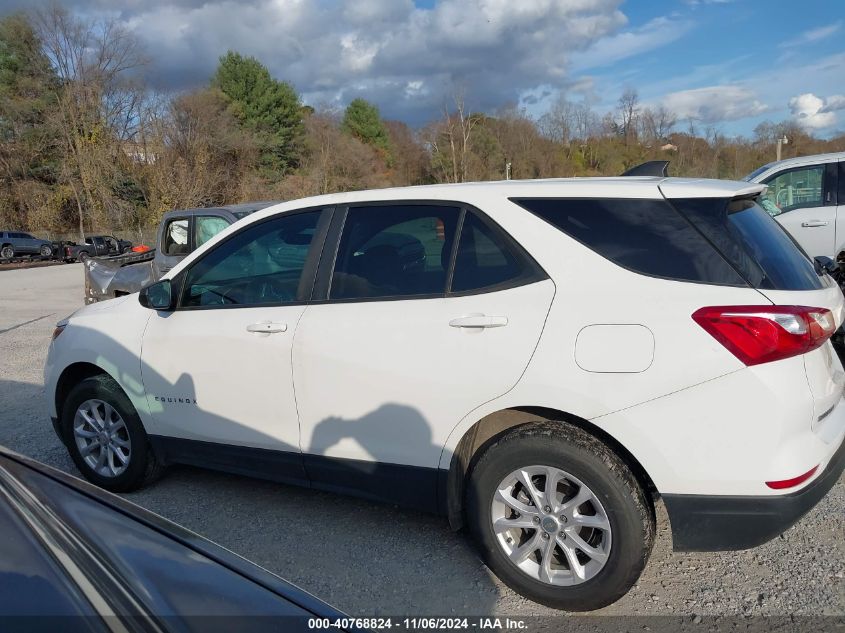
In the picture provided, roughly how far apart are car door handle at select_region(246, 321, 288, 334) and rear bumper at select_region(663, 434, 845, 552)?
1.93m

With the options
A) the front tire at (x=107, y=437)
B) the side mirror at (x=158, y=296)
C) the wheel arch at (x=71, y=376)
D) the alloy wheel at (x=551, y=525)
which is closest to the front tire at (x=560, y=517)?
the alloy wheel at (x=551, y=525)

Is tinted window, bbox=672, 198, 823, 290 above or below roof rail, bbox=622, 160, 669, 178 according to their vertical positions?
below

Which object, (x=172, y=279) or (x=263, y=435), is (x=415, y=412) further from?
(x=172, y=279)

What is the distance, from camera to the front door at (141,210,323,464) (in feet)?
11.1

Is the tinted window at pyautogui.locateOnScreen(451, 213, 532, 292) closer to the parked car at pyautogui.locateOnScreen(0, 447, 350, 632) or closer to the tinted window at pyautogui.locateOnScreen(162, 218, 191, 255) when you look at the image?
the parked car at pyautogui.locateOnScreen(0, 447, 350, 632)

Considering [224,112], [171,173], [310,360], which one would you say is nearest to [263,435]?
[310,360]

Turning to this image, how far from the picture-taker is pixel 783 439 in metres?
2.43

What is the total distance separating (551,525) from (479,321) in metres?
0.91

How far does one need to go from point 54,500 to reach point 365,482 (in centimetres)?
157

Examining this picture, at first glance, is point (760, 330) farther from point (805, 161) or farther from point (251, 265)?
point (805, 161)

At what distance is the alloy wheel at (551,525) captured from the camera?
2.70 metres

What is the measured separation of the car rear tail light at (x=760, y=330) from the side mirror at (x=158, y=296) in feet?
9.21

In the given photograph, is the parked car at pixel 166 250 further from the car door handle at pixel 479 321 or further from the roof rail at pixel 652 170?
the car door handle at pixel 479 321

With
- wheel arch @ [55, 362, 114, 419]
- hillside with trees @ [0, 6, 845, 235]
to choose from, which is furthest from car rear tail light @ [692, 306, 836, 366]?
hillside with trees @ [0, 6, 845, 235]
